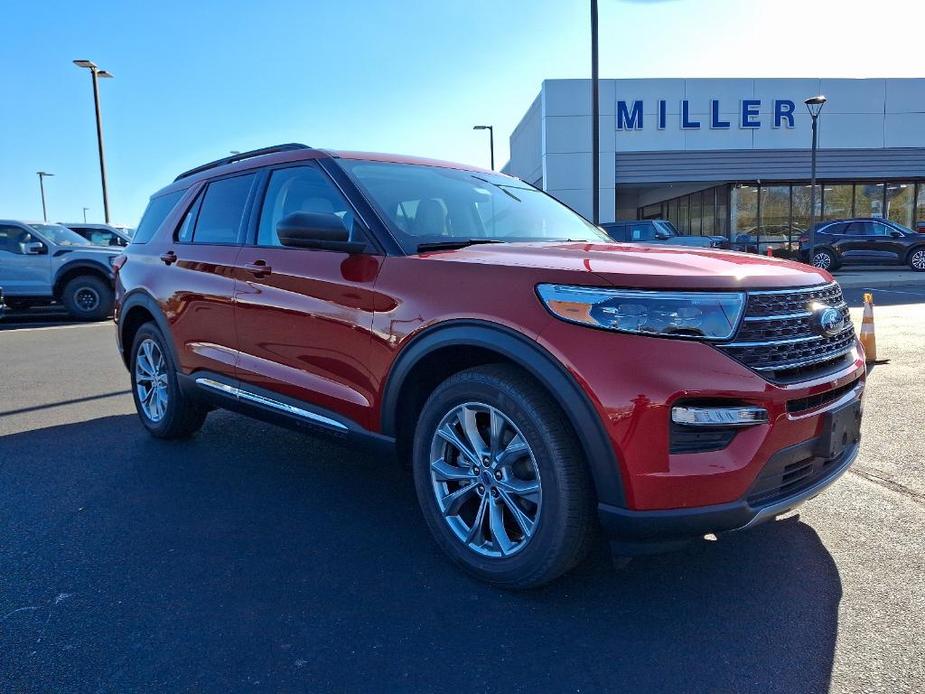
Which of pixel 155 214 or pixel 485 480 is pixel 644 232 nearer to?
pixel 155 214

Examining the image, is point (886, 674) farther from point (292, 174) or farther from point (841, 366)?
point (292, 174)

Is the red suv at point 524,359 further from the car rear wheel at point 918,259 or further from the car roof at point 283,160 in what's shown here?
the car rear wheel at point 918,259

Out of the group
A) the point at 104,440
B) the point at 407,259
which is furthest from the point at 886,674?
the point at 104,440

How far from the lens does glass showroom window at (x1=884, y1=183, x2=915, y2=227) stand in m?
27.2

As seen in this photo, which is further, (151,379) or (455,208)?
(151,379)

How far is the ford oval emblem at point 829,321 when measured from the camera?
2.55 meters

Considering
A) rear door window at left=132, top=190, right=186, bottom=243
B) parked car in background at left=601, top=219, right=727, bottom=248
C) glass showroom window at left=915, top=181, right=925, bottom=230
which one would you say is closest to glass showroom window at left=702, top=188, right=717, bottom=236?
glass showroom window at left=915, top=181, right=925, bottom=230

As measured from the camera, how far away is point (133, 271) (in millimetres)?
4957

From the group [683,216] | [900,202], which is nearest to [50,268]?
[683,216]

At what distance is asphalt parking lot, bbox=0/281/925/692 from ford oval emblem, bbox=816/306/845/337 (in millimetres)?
981

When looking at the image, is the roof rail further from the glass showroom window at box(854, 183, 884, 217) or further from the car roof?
the glass showroom window at box(854, 183, 884, 217)

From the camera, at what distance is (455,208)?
3533mm

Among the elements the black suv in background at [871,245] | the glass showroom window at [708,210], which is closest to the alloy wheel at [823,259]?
the black suv in background at [871,245]

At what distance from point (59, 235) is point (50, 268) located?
2.72ft
